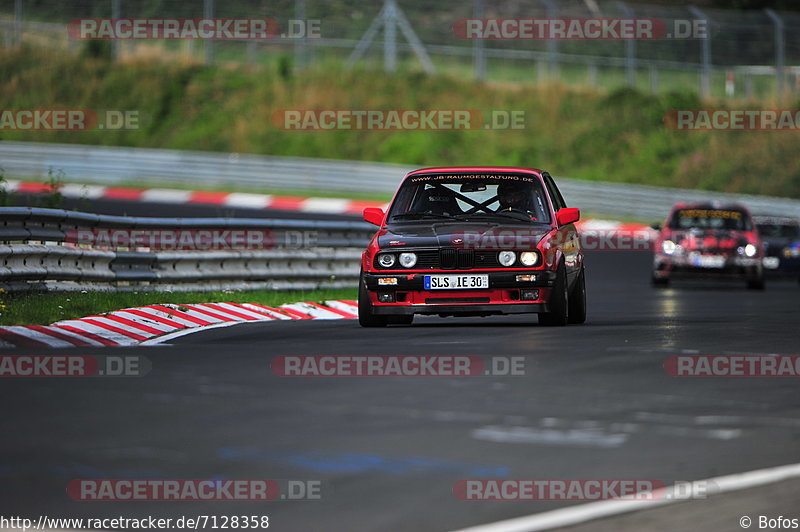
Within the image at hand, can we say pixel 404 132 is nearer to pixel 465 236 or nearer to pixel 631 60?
pixel 631 60

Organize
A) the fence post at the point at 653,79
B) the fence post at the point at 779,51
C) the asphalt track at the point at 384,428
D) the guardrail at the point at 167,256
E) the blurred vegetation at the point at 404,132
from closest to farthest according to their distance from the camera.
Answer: the asphalt track at the point at 384,428 < the guardrail at the point at 167,256 < the fence post at the point at 779,51 < the blurred vegetation at the point at 404,132 < the fence post at the point at 653,79

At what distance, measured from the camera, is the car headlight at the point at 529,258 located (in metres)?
13.3

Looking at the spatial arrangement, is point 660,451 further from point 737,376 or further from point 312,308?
point 312,308

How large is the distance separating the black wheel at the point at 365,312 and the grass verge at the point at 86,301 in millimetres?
2487

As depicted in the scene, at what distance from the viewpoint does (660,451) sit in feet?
23.8

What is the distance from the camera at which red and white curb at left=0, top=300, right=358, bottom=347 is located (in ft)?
39.8

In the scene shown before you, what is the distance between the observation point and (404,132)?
49562 mm

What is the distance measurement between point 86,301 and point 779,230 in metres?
16.0

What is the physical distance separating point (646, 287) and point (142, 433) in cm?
1713

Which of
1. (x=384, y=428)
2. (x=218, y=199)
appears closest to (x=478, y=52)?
(x=218, y=199)

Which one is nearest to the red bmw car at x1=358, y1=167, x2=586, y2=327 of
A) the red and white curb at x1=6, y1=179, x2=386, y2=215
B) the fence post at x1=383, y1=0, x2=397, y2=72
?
the red and white curb at x1=6, y1=179, x2=386, y2=215

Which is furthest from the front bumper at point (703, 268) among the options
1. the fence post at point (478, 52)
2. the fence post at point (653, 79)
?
the fence post at point (653, 79)

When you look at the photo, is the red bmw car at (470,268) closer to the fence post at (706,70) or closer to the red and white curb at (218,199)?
the red and white curb at (218,199)

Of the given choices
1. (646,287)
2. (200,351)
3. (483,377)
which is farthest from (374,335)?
(646,287)
